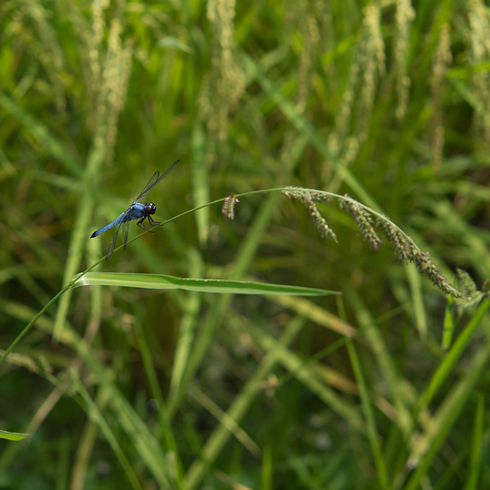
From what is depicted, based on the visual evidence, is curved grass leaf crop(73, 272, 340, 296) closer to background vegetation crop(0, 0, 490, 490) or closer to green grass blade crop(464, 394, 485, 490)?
background vegetation crop(0, 0, 490, 490)

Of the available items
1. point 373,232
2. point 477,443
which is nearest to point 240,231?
point 477,443

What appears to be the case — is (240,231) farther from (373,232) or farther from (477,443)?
(373,232)

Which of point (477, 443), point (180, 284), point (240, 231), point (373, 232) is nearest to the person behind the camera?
point (373, 232)

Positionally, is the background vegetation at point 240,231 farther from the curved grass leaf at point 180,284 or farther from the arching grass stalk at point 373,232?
the arching grass stalk at point 373,232

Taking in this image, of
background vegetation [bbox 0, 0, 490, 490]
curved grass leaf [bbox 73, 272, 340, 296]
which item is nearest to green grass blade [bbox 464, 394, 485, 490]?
background vegetation [bbox 0, 0, 490, 490]

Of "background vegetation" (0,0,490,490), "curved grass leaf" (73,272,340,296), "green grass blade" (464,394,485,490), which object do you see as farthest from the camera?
"background vegetation" (0,0,490,490)

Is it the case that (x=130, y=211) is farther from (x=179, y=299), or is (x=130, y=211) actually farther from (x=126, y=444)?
(x=126, y=444)

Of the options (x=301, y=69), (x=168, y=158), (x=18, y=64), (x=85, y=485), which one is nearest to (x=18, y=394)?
(x=85, y=485)

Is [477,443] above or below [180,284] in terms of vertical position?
below
